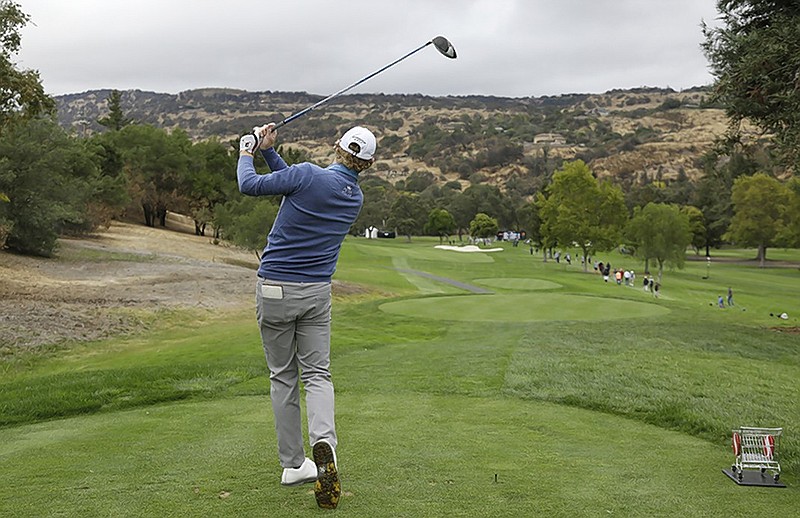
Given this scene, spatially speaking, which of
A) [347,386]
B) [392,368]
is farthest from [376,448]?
[392,368]

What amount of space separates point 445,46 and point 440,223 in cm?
9887

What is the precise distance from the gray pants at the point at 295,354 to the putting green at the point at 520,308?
16949 millimetres

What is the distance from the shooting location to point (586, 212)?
56562mm

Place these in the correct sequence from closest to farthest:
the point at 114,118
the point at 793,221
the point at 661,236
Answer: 1. the point at 661,236
2. the point at 793,221
3. the point at 114,118

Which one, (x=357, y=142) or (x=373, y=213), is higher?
(x=357, y=142)

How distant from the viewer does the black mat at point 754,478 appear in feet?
16.2

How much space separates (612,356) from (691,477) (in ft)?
25.4

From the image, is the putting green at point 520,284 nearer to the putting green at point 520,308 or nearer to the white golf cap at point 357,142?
the putting green at point 520,308

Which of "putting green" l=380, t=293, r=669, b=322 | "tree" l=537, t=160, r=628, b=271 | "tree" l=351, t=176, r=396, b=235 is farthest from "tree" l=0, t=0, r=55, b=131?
"tree" l=351, t=176, r=396, b=235

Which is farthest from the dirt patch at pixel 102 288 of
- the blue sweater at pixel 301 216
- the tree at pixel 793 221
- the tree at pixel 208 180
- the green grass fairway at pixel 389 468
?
the tree at pixel 793 221

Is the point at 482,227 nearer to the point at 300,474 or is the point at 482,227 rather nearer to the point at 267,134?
the point at 267,134

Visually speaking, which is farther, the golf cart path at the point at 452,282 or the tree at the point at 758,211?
the tree at the point at 758,211

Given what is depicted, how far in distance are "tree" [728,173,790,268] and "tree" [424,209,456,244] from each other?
138 ft

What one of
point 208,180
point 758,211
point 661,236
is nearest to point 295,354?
point 661,236
